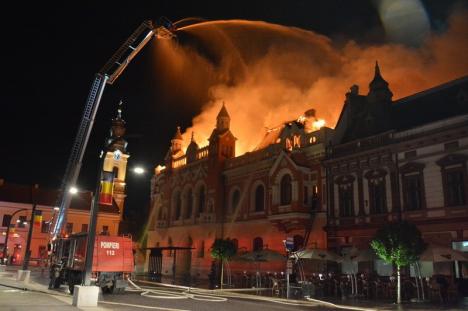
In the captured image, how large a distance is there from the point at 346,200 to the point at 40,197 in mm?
54387

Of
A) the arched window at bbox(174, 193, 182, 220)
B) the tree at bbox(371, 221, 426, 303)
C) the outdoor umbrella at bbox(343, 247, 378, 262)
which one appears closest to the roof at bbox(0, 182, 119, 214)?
the arched window at bbox(174, 193, 182, 220)

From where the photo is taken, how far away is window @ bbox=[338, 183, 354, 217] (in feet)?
104

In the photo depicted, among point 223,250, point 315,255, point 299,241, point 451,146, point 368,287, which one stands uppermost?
point 451,146

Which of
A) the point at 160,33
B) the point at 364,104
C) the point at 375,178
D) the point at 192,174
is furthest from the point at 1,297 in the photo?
the point at 192,174

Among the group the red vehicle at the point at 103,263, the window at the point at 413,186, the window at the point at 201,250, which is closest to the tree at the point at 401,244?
the window at the point at 413,186

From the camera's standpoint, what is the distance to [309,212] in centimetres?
3453

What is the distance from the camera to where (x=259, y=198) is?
41.7 m

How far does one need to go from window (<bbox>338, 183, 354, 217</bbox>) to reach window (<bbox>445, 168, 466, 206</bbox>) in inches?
290

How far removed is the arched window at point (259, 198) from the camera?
41.2 metres

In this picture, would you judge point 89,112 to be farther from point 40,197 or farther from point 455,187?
point 40,197

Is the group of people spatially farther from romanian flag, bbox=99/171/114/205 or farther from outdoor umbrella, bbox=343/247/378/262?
romanian flag, bbox=99/171/114/205

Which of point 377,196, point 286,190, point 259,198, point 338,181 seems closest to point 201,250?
point 259,198

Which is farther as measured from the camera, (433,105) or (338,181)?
(338,181)

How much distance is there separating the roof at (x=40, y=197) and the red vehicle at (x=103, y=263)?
145 feet
